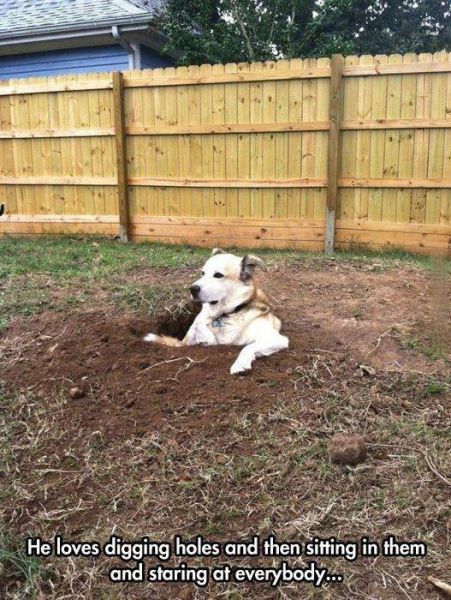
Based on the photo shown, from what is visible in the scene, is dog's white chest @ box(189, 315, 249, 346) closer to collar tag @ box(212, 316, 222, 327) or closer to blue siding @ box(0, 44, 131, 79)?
collar tag @ box(212, 316, 222, 327)

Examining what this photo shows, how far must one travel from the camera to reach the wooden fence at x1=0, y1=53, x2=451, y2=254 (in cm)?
770

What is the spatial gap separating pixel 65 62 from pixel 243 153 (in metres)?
6.42

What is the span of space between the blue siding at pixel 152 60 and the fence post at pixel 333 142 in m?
5.92

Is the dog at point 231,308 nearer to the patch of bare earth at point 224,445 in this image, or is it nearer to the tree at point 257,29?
the patch of bare earth at point 224,445

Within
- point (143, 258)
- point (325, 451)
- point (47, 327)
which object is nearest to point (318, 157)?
point (143, 258)

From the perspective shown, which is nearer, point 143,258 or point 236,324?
point 236,324

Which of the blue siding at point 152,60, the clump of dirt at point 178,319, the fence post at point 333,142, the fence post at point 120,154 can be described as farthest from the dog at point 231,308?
the blue siding at point 152,60

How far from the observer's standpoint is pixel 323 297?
547 centimetres

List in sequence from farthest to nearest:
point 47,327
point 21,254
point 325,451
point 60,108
Answer: 1. point 60,108
2. point 21,254
3. point 47,327
4. point 325,451

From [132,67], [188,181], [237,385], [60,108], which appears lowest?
[237,385]

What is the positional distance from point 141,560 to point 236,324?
2007 millimetres

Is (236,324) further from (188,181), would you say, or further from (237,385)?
(188,181)

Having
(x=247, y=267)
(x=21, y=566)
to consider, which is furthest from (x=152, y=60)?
(x=21, y=566)

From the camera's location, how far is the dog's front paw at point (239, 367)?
3.77m
